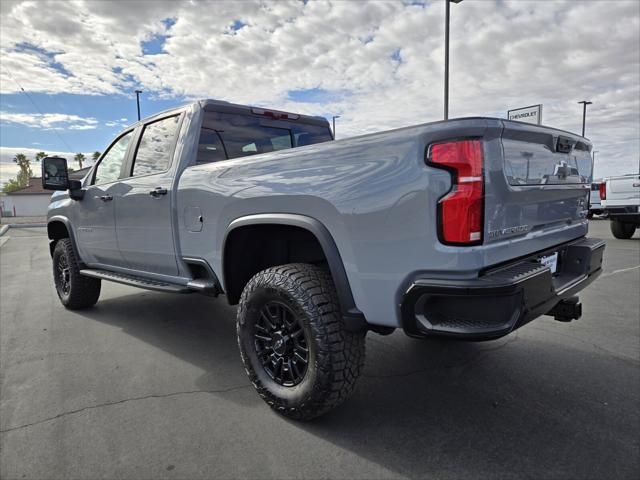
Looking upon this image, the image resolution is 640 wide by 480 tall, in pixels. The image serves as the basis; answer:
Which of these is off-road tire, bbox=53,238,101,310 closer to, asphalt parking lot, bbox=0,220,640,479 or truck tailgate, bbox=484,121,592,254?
asphalt parking lot, bbox=0,220,640,479

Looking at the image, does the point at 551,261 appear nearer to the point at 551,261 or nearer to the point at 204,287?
the point at 551,261

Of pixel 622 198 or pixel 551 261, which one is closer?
pixel 551 261

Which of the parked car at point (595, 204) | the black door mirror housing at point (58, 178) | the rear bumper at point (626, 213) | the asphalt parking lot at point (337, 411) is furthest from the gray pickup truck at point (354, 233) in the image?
the rear bumper at point (626, 213)

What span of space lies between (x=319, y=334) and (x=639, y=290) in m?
5.25

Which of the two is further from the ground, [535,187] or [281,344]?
[535,187]

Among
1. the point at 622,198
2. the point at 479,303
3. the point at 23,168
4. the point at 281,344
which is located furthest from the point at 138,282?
the point at 23,168

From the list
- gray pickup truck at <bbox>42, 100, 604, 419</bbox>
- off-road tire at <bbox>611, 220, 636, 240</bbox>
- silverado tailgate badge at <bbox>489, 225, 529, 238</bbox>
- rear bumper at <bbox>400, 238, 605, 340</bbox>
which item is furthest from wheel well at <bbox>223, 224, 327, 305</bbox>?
off-road tire at <bbox>611, 220, 636, 240</bbox>

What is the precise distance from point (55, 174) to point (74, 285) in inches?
49.1

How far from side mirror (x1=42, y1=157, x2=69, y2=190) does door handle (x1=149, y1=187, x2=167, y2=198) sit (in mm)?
1644

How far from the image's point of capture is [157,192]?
11.4 ft

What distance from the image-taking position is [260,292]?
103 inches

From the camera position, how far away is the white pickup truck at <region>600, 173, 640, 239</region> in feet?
34.7

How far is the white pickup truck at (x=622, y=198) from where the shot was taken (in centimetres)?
1057

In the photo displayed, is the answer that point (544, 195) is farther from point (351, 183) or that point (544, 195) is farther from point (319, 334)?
point (319, 334)
